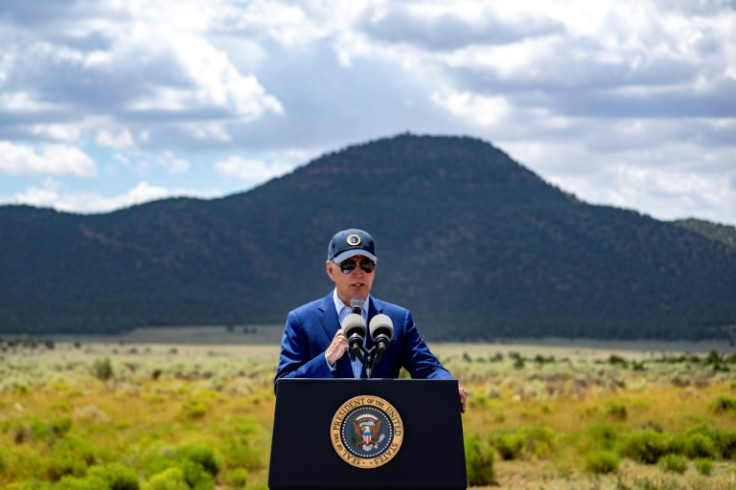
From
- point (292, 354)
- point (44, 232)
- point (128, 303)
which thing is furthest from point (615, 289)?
point (292, 354)

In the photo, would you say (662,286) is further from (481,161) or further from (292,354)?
(292,354)

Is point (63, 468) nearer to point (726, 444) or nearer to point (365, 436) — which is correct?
point (726, 444)

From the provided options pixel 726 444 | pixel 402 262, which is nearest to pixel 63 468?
pixel 726 444

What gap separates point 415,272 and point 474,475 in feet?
281

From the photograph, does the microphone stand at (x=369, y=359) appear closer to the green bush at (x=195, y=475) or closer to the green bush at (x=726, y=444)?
the green bush at (x=195, y=475)

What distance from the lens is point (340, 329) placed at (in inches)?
228

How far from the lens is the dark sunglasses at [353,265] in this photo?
575 centimetres

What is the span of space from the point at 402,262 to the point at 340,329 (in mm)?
96267

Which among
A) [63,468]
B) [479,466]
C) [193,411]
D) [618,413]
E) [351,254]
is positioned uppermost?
[351,254]

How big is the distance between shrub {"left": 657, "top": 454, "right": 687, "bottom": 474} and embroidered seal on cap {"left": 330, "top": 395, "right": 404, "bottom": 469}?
376 inches

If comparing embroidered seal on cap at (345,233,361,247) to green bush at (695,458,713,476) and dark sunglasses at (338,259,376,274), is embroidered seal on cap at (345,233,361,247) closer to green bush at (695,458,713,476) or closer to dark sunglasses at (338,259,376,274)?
dark sunglasses at (338,259,376,274)

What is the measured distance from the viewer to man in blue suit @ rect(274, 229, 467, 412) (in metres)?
5.72

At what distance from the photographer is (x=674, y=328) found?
82062 mm

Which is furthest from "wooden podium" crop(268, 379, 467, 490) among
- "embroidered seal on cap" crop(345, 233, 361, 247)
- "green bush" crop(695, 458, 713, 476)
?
"green bush" crop(695, 458, 713, 476)
